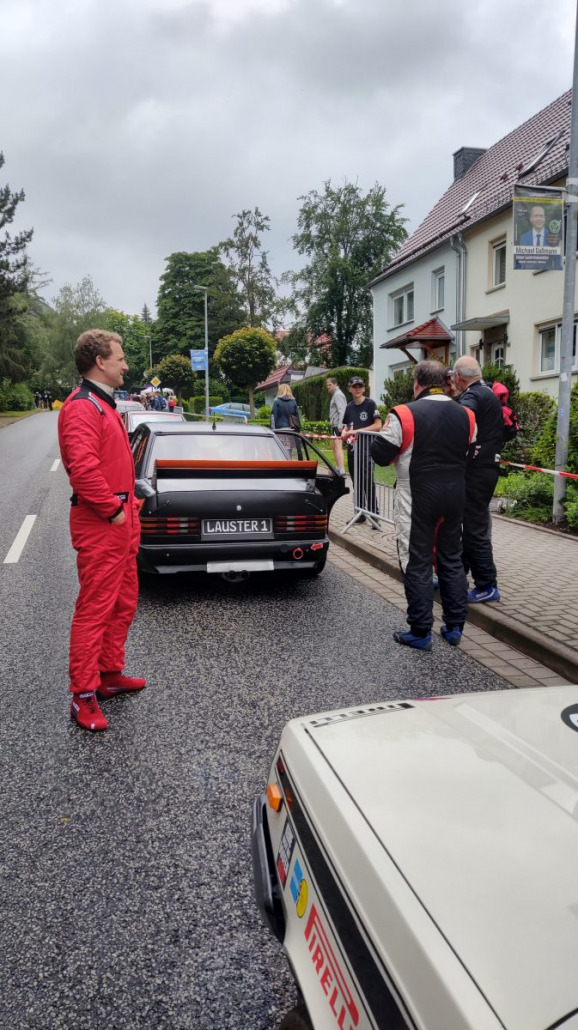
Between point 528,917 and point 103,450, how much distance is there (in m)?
2.98

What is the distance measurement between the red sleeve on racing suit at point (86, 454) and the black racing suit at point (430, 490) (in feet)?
6.69

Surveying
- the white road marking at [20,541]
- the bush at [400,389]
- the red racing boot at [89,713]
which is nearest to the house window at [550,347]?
the bush at [400,389]

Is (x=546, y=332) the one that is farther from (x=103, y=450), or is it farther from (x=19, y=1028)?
(x=19, y=1028)

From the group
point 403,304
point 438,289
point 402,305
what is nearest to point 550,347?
point 438,289

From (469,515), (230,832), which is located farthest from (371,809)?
(469,515)

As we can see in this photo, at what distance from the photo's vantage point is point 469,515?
5613 mm

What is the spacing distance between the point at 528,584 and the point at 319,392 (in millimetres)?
30894

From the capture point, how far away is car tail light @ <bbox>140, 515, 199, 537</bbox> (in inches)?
218

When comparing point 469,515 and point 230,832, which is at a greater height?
point 469,515

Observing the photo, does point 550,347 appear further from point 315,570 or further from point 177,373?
point 177,373

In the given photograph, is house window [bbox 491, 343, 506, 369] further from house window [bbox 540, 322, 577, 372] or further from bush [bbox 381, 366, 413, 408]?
bush [bbox 381, 366, 413, 408]

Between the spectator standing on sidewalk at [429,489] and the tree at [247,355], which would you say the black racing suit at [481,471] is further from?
the tree at [247,355]

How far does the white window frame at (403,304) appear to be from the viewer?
2916 cm

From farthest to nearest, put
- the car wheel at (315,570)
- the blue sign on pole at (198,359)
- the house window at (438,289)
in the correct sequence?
1. the blue sign on pole at (198,359)
2. the house window at (438,289)
3. the car wheel at (315,570)
